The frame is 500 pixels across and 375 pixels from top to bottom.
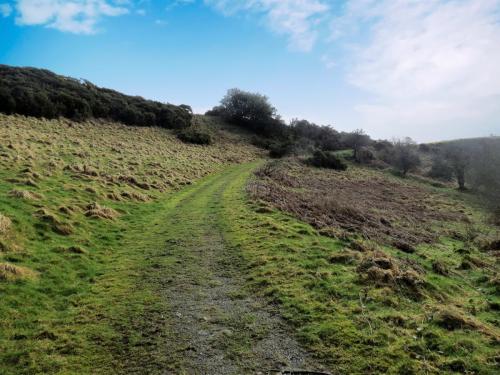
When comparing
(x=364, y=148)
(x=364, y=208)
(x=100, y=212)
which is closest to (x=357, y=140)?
(x=364, y=148)

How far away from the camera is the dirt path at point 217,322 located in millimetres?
7012

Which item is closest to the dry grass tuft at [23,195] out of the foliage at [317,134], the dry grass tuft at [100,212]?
the dry grass tuft at [100,212]

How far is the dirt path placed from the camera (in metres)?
7.01

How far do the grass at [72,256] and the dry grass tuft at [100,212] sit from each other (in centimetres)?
5

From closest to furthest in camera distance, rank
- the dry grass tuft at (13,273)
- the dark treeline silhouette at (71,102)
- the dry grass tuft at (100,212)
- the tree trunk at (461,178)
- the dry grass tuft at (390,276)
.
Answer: the dry grass tuft at (13,273) → the dry grass tuft at (390,276) → the dry grass tuft at (100,212) → the dark treeline silhouette at (71,102) → the tree trunk at (461,178)

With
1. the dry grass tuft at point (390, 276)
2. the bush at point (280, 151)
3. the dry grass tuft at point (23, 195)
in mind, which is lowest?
the dry grass tuft at point (390, 276)

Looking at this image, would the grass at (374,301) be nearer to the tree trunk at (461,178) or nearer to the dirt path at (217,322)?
the dirt path at (217,322)

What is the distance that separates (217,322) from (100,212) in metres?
11.2

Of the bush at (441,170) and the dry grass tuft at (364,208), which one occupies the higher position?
the bush at (441,170)

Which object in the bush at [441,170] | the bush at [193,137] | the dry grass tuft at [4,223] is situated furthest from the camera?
the bush at [193,137]

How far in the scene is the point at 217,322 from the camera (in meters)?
8.59

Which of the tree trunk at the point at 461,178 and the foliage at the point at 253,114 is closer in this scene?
the tree trunk at the point at 461,178

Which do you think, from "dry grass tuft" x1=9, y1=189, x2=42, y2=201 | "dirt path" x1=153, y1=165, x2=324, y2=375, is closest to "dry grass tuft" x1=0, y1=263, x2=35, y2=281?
"dirt path" x1=153, y1=165, x2=324, y2=375

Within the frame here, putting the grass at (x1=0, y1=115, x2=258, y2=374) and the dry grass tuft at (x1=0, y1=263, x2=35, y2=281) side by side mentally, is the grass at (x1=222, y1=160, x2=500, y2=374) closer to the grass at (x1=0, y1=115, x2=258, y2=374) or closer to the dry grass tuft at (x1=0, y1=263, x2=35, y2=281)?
the grass at (x1=0, y1=115, x2=258, y2=374)
